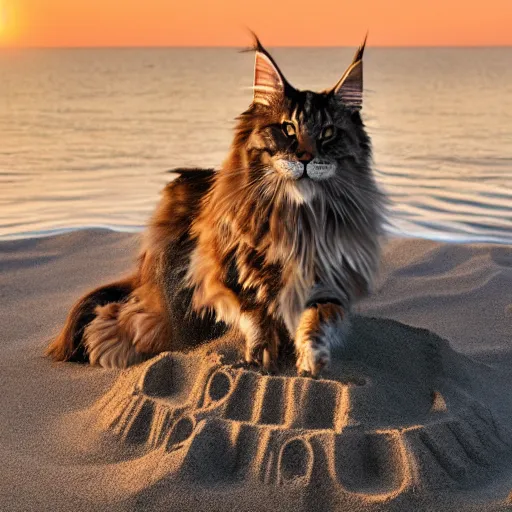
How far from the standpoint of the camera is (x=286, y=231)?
3.08 m

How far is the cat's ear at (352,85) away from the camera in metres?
3.16

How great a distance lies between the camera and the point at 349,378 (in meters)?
2.91

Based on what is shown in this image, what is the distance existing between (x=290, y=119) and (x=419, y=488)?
55.7 inches

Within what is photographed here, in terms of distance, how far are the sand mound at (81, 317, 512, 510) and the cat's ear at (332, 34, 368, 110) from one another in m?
0.95

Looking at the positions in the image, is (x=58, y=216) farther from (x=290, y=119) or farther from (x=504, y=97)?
(x=504, y=97)

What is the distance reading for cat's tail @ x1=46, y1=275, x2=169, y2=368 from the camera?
11.5 ft

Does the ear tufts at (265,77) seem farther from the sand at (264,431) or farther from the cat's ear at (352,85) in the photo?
the sand at (264,431)

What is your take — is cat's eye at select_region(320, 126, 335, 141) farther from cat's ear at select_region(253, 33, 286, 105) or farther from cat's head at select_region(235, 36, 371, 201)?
cat's ear at select_region(253, 33, 286, 105)

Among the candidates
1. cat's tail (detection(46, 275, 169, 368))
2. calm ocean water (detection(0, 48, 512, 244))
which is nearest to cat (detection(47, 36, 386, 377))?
cat's tail (detection(46, 275, 169, 368))

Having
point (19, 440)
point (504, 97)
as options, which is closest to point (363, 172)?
point (19, 440)

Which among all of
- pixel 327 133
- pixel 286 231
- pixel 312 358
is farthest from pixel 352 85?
pixel 312 358

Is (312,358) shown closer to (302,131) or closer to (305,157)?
(305,157)

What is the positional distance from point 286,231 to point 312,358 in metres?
0.50

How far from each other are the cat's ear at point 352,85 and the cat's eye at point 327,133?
180 millimetres
